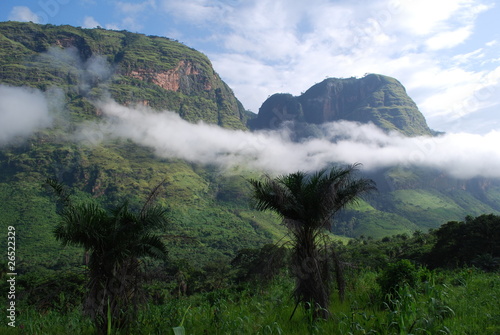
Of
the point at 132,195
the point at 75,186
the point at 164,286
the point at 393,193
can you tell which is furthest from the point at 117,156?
the point at 393,193

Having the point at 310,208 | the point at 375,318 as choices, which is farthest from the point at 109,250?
the point at 375,318

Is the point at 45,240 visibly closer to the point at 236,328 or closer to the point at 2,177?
the point at 2,177

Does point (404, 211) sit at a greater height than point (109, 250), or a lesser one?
lesser

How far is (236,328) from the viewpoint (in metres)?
6.15

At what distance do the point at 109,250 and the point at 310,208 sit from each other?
15.2 ft

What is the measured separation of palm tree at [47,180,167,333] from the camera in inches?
265

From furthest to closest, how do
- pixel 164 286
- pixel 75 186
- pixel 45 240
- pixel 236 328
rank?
1. pixel 75 186
2. pixel 45 240
3. pixel 164 286
4. pixel 236 328

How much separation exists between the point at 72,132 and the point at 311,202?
194 metres

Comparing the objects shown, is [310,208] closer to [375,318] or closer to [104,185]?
[375,318]

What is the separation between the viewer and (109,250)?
6.98 metres

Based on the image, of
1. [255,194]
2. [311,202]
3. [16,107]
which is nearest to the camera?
[311,202]

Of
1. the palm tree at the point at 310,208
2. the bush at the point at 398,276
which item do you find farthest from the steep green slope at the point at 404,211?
the palm tree at the point at 310,208

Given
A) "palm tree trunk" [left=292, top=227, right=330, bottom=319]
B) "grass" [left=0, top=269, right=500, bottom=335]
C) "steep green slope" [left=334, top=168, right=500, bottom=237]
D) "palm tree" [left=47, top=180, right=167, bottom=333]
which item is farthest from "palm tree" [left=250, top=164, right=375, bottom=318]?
"steep green slope" [left=334, top=168, right=500, bottom=237]

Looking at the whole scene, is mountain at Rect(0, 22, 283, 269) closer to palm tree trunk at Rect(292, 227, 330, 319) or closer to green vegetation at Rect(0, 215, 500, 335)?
green vegetation at Rect(0, 215, 500, 335)
